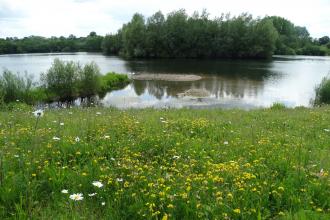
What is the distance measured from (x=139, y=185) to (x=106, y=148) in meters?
1.83

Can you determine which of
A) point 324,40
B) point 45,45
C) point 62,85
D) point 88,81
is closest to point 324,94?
point 88,81

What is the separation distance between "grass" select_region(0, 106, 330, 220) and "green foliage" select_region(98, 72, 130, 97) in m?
36.3

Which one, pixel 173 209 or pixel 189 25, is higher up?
pixel 189 25

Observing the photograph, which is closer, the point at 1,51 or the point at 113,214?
the point at 113,214

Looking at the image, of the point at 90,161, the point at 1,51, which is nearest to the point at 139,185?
the point at 90,161

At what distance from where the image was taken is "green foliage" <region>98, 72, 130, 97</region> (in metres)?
45.1

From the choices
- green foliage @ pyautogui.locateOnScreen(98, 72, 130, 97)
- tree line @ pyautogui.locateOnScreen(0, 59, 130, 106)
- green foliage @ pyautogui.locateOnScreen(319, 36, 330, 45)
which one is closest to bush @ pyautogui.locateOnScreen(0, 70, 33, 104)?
tree line @ pyautogui.locateOnScreen(0, 59, 130, 106)

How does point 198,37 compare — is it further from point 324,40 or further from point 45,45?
point 324,40

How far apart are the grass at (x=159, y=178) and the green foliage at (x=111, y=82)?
3631 centimetres

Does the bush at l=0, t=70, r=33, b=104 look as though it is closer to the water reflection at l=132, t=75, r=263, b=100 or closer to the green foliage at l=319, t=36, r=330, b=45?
the water reflection at l=132, t=75, r=263, b=100

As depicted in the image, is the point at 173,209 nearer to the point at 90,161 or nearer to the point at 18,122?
the point at 90,161

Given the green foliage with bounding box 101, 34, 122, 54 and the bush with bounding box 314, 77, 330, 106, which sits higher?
the green foliage with bounding box 101, 34, 122, 54

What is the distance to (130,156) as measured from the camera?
5961mm

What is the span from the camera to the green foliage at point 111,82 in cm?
4513
